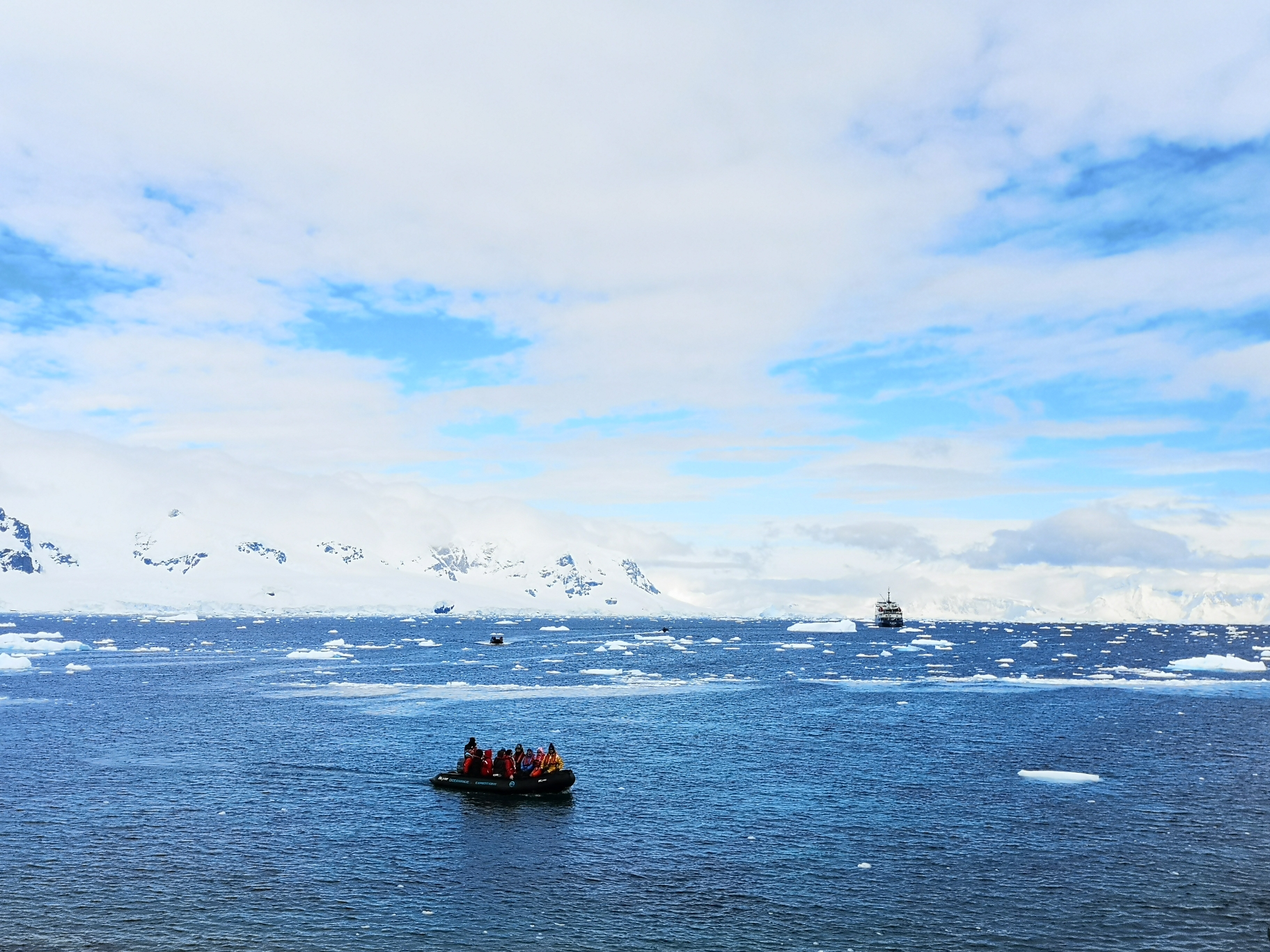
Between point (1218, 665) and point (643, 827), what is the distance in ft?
399

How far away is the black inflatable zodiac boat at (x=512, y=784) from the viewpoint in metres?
48.1

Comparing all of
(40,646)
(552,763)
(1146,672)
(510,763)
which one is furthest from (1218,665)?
(40,646)

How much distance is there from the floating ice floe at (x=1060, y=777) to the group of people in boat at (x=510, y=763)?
26293 millimetres

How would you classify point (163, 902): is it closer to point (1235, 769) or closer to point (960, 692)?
point (1235, 769)

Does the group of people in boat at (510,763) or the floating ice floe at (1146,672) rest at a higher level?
the group of people in boat at (510,763)

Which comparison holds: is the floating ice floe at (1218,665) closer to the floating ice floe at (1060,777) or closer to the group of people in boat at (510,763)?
the floating ice floe at (1060,777)

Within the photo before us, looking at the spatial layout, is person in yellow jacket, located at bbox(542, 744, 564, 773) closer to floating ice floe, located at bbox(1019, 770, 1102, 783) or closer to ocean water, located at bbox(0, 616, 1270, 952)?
ocean water, located at bbox(0, 616, 1270, 952)

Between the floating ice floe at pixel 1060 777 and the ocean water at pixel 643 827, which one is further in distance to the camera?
the floating ice floe at pixel 1060 777

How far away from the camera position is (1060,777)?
51781 mm

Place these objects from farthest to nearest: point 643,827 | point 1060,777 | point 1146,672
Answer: point 1146,672 → point 1060,777 → point 643,827

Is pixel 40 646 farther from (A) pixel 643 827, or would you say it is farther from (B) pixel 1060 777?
(B) pixel 1060 777

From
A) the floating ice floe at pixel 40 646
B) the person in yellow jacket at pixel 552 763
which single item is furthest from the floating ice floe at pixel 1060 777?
the floating ice floe at pixel 40 646

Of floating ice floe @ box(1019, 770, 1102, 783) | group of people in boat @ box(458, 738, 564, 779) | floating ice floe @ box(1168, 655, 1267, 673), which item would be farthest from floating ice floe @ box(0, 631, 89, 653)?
floating ice floe @ box(1168, 655, 1267, 673)

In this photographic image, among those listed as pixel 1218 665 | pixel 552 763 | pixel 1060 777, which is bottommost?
pixel 1060 777
